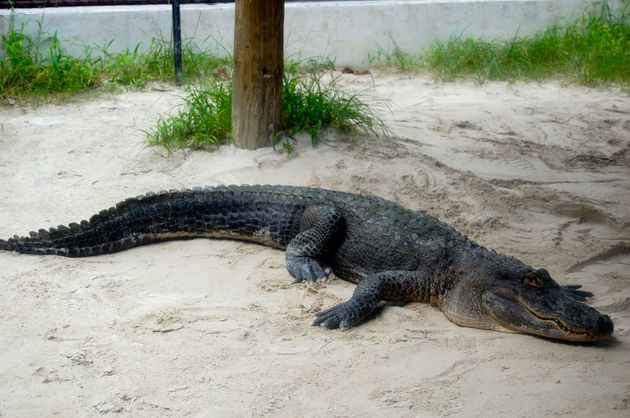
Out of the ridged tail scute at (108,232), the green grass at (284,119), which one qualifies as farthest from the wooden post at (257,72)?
the ridged tail scute at (108,232)

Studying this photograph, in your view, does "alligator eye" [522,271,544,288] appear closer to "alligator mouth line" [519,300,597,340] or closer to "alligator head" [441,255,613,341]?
"alligator head" [441,255,613,341]

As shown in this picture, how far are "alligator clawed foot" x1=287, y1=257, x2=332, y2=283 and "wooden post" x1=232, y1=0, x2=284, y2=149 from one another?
1.59m

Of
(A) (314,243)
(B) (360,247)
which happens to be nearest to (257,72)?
(A) (314,243)

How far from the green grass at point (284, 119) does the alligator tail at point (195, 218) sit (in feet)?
3.26

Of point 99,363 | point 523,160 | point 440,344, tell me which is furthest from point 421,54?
point 99,363

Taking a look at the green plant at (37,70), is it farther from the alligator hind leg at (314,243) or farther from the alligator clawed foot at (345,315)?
the alligator clawed foot at (345,315)

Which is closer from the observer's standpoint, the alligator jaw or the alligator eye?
the alligator jaw

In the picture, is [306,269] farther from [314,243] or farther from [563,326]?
[563,326]

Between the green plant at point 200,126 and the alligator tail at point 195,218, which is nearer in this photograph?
the alligator tail at point 195,218

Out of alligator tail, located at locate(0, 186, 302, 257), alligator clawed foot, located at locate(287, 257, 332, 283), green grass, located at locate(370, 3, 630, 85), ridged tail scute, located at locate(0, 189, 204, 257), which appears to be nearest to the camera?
alligator clawed foot, located at locate(287, 257, 332, 283)

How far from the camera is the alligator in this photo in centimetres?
407

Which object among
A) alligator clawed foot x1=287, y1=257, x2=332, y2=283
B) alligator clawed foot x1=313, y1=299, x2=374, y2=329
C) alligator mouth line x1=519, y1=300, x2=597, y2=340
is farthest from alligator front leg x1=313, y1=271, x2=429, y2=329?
alligator mouth line x1=519, y1=300, x2=597, y2=340

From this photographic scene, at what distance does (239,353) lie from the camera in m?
3.78

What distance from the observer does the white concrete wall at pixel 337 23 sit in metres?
8.27
